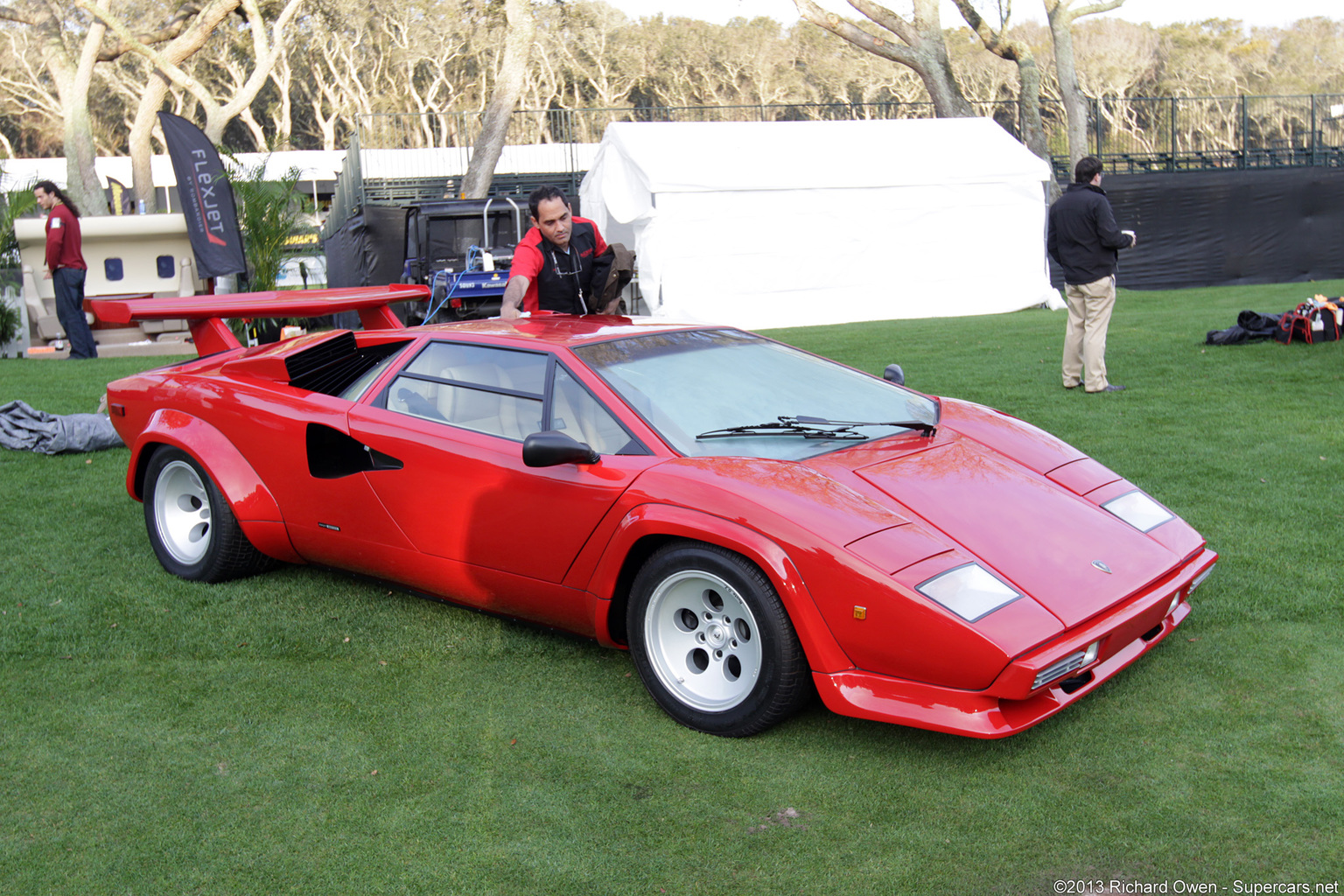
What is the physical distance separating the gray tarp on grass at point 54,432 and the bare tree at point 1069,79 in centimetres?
2059

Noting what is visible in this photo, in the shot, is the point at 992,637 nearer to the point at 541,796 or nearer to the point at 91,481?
the point at 541,796

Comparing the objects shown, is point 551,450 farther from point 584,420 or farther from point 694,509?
point 694,509

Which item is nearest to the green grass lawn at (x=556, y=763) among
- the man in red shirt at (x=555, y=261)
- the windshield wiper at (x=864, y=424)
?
the windshield wiper at (x=864, y=424)

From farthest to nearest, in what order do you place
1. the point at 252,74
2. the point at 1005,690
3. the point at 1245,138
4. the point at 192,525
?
the point at 252,74, the point at 1245,138, the point at 192,525, the point at 1005,690

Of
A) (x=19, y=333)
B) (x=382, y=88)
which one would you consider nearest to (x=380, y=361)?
(x=19, y=333)

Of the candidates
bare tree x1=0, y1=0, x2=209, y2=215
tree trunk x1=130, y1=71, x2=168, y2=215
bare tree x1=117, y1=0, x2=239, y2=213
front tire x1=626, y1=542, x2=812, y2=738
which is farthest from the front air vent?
tree trunk x1=130, y1=71, x2=168, y2=215

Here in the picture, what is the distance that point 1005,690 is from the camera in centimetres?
275

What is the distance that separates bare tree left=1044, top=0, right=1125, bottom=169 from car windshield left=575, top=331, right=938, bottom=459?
21.0 meters

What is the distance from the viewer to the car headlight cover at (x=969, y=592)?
2.82 m

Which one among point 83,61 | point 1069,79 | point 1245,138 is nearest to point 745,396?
point 1069,79

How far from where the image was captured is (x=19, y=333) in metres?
14.7

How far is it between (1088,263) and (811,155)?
8.57 m

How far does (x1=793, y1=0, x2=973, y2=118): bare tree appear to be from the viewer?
2291cm

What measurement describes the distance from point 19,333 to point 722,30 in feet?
177
